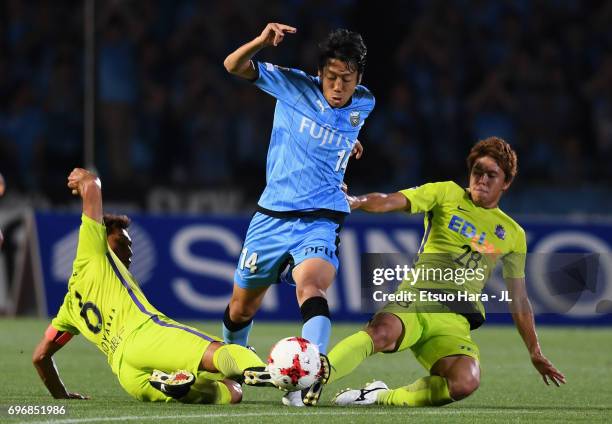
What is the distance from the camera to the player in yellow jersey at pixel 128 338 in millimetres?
6473

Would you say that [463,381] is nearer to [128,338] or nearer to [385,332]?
[385,332]

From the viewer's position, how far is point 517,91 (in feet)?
54.8

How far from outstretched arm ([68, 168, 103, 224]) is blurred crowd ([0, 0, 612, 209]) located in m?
8.50

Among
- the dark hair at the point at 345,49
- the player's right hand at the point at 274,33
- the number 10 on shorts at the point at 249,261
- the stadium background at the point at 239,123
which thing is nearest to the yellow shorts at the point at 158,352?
the number 10 on shorts at the point at 249,261

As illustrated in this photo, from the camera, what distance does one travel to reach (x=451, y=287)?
711 centimetres

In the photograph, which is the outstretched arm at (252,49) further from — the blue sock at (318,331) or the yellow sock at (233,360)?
the yellow sock at (233,360)

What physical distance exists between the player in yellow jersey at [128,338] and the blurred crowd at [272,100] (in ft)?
27.6

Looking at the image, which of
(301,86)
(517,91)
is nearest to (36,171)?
(517,91)

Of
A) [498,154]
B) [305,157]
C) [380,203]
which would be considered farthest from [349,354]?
[498,154]

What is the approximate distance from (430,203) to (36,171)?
9.28 m

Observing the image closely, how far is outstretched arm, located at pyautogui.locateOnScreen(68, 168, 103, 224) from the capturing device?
662cm

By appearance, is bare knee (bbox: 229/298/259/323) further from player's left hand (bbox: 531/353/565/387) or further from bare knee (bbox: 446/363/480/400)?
player's left hand (bbox: 531/353/565/387)

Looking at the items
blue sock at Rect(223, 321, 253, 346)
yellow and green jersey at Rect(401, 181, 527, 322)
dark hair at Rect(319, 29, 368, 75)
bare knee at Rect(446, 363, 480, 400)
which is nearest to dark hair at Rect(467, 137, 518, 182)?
yellow and green jersey at Rect(401, 181, 527, 322)

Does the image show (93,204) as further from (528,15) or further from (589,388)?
(528,15)
